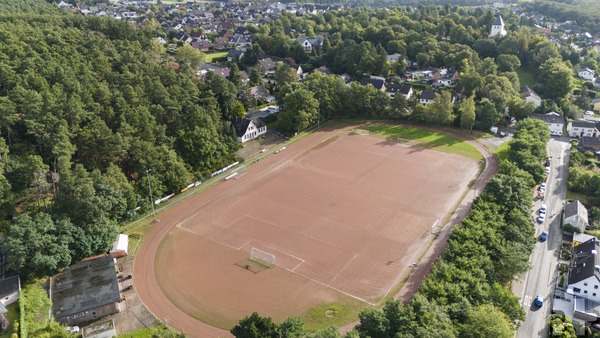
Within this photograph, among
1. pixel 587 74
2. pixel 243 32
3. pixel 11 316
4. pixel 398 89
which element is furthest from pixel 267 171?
pixel 243 32

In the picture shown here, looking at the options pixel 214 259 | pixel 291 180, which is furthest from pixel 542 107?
pixel 214 259

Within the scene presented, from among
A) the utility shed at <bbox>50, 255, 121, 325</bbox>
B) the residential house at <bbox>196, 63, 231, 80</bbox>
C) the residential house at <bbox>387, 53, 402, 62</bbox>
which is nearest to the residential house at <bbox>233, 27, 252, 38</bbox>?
the residential house at <bbox>196, 63, 231, 80</bbox>

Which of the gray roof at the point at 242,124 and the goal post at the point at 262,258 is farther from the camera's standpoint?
the gray roof at the point at 242,124

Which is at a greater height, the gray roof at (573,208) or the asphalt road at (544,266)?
the gray roof at (573,208)

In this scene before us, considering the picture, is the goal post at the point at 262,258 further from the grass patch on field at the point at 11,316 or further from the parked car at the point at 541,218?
the parked car at the point at 541,218

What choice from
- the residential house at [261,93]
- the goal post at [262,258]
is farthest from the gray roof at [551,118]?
the goal post at [262,258]

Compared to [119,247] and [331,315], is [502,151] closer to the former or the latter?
[331,315]

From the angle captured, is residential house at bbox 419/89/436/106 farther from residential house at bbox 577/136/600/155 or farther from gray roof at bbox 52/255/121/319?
gray roof at bbox 52/255/121/319
